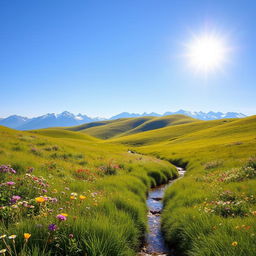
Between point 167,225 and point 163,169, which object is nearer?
point 167,225

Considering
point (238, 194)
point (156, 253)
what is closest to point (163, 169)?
point (238, 194)

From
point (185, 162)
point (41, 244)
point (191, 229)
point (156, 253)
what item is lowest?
point (185, 162)

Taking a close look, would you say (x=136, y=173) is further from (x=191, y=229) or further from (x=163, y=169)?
(x=191, y=229)

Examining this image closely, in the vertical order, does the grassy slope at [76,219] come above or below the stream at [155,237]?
above

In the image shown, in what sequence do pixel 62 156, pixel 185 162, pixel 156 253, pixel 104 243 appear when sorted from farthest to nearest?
pixel 185 162 → pixel 62 156 → pixel 156 253 → pixel 104 243

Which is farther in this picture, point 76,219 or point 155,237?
point 155,237

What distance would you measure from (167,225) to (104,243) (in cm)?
528

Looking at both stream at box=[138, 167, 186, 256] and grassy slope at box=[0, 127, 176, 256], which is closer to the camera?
grassy slope at box=[0, 127, 176, 256]

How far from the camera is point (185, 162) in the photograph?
34.5 m

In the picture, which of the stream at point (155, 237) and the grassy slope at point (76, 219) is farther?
the stream at point (155, 237)

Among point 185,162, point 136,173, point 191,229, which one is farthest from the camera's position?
point 185,162

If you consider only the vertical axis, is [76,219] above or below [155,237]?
above

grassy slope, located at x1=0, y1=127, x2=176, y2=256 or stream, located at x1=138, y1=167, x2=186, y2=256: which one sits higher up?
grassy slope, located at x1=0, y1=127, x2=176, y2=256

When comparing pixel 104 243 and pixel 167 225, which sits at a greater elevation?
pixel 104 243
